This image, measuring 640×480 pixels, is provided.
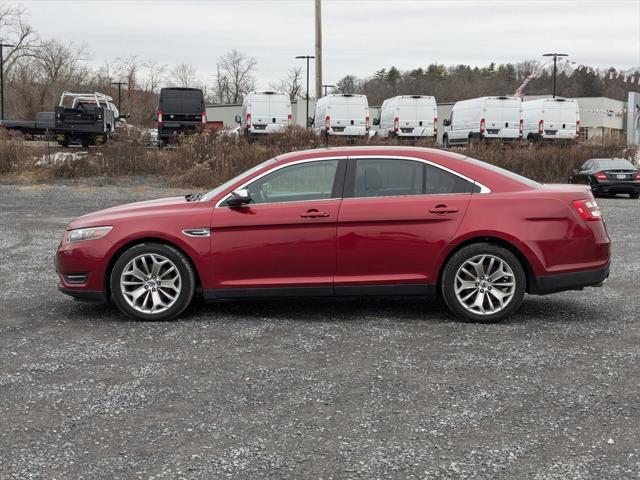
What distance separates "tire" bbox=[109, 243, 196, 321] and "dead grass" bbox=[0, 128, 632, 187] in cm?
1616

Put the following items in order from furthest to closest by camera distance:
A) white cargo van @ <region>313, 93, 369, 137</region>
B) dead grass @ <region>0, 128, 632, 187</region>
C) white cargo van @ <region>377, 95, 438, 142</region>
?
1. white cargo van @ <region>377, 95, 438, 142</region>
2. white cargo van @ <region>313, 93, 369, 137</region>
3. dead grass @ <region>0, 128, 632, 187</region>

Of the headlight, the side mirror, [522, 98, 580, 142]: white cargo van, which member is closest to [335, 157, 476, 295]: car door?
the side mirror

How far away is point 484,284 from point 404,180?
3.74ft

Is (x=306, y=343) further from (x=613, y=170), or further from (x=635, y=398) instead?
(x=613, y=170)

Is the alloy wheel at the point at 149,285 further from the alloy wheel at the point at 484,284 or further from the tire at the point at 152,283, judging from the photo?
the alloy wheel at the point at 484,284

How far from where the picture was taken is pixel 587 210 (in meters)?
6.37

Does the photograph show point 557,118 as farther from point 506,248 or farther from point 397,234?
point 397,234

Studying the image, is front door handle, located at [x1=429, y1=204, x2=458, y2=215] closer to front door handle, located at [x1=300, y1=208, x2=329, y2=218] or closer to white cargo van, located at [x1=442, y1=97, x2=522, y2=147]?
front door handle, located at [x1=300, y1=208, x2=329, y2=218]

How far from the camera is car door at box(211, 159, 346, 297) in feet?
20.8

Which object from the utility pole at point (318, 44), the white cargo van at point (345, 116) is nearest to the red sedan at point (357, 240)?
the white cargo van at point (345, 116)

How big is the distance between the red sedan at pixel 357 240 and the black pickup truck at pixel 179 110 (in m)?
23.0

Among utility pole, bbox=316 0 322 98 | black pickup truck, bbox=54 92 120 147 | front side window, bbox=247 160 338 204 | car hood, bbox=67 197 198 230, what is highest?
utility pole, bbox=316 0 322 98

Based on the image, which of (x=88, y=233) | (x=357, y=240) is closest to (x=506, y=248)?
(x=357, y=240)

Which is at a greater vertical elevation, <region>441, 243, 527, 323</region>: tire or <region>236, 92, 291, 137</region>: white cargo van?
<region>236, 92, 291, 137</region>: white cargo van
